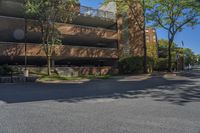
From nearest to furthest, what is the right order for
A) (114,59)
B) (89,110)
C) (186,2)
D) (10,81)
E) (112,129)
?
(112,129), (89,110), (10,81), (186,2), (114,59)

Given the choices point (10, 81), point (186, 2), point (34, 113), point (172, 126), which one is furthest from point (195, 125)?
point (186, 2)

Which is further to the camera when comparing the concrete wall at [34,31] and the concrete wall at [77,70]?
the concrete wall at [77,70]

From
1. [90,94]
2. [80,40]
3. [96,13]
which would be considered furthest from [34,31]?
[90,94]

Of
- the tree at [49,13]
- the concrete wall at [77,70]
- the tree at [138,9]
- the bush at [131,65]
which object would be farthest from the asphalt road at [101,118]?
the bush at [131,65]

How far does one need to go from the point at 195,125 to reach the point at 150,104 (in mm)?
3261

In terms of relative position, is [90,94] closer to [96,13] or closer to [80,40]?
[80,40]

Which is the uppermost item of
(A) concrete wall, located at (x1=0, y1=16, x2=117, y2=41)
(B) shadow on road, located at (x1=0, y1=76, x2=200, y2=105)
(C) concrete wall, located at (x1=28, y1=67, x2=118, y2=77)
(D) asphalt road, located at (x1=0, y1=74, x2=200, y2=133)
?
(A) concrete wall, located at (x1=0, y1=16, x2=117, y2=41)

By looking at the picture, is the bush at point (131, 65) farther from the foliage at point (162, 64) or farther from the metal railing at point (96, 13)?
the foliage at point (162, 64)

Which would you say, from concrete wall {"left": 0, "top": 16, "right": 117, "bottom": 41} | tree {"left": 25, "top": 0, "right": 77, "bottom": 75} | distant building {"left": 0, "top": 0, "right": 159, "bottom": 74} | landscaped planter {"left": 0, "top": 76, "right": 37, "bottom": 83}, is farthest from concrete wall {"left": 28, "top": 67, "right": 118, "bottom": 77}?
landscaped planter {"left": 0, "top": 76, "right": 37, "bottom": 83}

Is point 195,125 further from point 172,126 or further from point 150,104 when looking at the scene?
point 150,104

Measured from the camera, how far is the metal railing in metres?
33.2

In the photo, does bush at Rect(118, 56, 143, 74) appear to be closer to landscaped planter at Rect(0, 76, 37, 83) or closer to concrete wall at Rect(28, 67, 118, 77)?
concrete wall at Rect(28, 67, 118, 77)

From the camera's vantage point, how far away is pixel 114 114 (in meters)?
7.79

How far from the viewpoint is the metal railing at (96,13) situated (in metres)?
33.2
